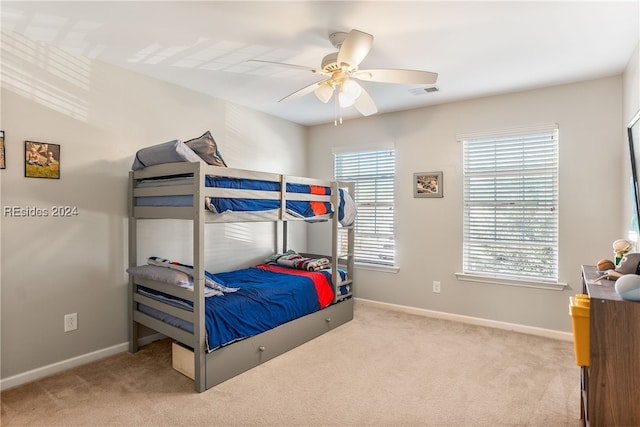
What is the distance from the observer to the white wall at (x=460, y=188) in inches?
123

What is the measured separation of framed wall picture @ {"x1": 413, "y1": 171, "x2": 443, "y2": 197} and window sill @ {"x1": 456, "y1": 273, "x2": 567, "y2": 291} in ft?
3.06

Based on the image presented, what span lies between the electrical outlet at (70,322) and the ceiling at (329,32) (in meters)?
2.00

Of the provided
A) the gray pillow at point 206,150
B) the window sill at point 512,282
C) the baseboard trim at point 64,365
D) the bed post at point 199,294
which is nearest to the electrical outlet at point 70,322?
the baseboard trim at point 64,365

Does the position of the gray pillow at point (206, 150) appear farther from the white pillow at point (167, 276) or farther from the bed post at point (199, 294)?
the white pillow at point (167, 276)

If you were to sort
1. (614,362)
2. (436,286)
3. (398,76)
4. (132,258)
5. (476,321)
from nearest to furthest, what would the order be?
(614,362), (398,76), (132,258), (476,321), (436,286)

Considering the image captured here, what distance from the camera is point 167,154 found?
2574mm

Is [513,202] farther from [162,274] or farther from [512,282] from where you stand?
[162,274]

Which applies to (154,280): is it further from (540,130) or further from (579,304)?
(540,130)

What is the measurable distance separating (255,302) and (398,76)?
193 cm

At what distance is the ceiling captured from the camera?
2061 millimetres

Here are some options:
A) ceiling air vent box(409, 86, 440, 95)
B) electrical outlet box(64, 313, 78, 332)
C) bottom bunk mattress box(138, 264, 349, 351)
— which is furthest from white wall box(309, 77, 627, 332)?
electrical outlet box(64, 313, 78, 332)

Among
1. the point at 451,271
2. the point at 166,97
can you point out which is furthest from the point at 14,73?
the point at 451,271

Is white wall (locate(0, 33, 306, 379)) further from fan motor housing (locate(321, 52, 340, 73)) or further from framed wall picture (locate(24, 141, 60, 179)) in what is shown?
fan motor housing (locate(321, 52, 340, 73))

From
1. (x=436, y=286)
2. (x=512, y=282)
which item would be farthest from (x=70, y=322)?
(x=512, y=282)
